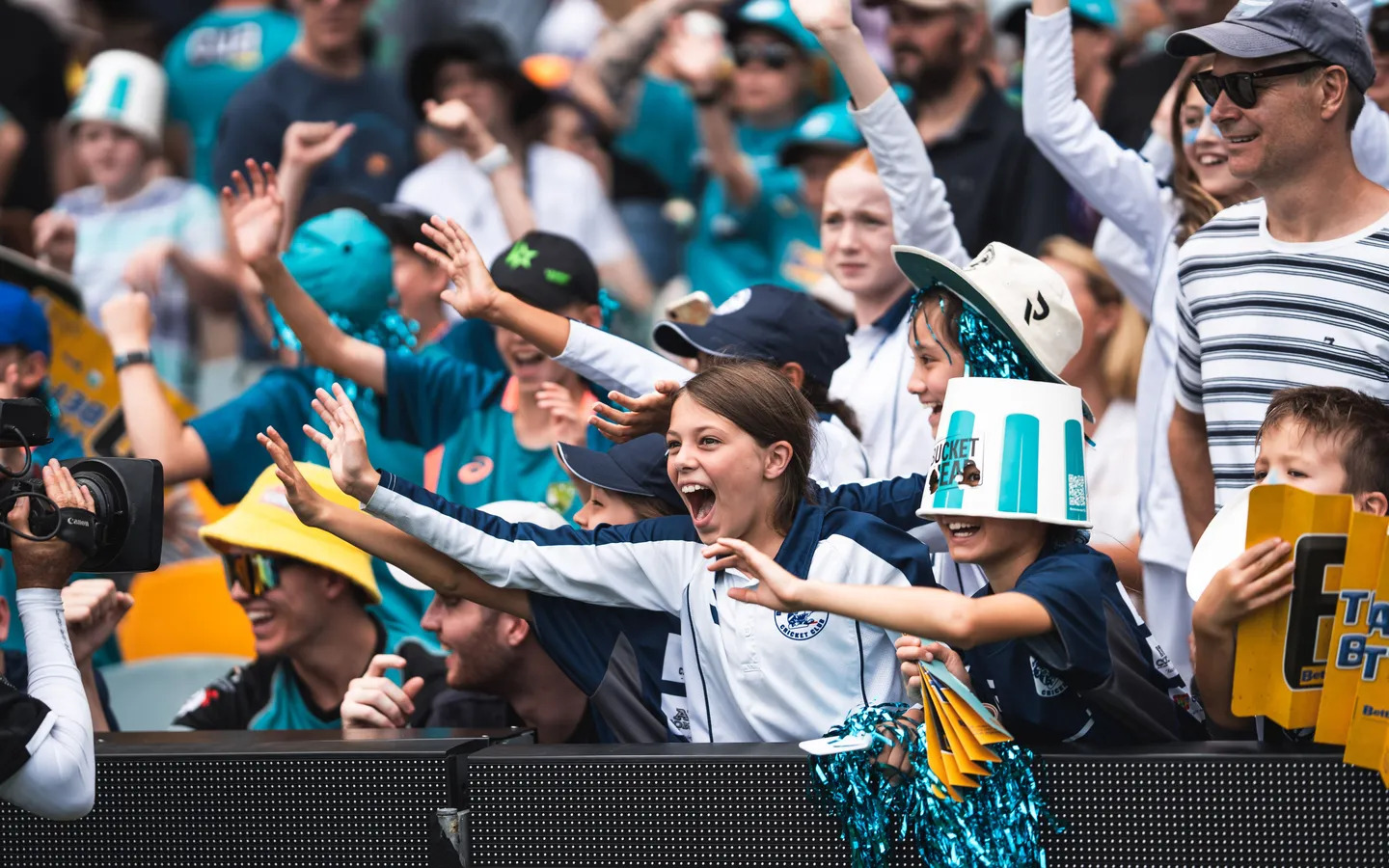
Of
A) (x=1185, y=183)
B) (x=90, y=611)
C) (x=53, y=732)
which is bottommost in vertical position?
(x=53, y=732)

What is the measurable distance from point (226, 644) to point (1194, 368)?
3.40 meters

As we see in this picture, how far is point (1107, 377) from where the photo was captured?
17.1 feet

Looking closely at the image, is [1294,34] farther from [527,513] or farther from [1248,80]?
[527,513]

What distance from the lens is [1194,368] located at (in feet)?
12.4

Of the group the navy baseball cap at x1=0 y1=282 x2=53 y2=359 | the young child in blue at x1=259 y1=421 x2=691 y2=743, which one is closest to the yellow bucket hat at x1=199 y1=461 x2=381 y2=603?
the young child in blue at x1=259 y1=421 x2=691 y2=743

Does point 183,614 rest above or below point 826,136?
below

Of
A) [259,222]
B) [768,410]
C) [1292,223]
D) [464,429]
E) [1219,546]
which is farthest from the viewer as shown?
[464,429]

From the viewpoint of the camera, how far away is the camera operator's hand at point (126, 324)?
17.3 ft

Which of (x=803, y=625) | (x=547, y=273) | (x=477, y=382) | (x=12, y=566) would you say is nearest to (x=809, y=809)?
(x=803, y=625)

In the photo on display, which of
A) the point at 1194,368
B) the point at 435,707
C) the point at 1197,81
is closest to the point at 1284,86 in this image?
the point at 1197,81

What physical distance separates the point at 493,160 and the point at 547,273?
1242 mm

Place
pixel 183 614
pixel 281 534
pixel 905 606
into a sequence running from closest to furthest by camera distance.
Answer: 1. pixel 905 606
2. pixel 281 534
3. pixel 183 614

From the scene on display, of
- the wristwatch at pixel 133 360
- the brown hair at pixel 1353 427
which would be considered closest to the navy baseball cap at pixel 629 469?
the brown hair at pixel 1353 427

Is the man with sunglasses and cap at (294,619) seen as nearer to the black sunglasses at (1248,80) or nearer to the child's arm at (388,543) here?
the child's arm at (388,543)
